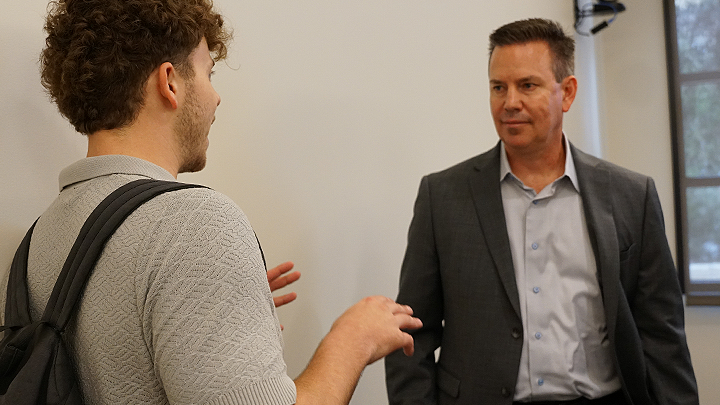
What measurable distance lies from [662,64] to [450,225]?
308cm

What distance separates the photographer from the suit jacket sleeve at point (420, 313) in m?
1.82

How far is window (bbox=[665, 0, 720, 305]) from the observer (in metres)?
4.08

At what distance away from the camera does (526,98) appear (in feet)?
6.46

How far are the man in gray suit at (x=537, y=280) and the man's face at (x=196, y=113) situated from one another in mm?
946

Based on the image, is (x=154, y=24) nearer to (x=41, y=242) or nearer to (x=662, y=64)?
(x=41, y=242)

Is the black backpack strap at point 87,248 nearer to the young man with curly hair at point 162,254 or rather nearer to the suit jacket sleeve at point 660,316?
the young man with curly hair at point 162,254

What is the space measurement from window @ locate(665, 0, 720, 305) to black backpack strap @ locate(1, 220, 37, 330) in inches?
158

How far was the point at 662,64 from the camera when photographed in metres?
4.24

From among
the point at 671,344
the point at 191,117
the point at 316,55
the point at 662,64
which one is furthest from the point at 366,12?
the point at 662,64

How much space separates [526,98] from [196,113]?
121cm

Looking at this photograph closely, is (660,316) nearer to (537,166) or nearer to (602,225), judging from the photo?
(602,225)

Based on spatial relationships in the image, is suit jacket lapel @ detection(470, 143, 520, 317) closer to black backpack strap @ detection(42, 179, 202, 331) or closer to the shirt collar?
the shirt collar

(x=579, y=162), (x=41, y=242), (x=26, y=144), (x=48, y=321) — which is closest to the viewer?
(x=48, y=321)

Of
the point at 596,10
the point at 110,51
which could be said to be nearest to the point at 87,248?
the point at 110,51
